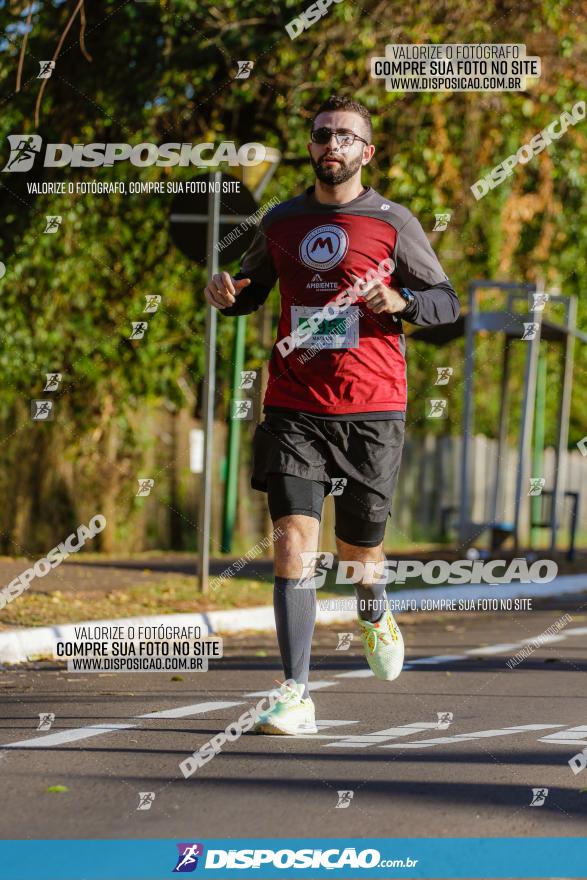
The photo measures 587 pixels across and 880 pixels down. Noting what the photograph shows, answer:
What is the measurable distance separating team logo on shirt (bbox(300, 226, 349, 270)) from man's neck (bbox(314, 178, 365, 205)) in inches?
4.5

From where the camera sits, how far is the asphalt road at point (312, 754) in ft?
15.2

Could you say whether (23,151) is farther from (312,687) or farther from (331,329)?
(331,329)

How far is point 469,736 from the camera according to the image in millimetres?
6316

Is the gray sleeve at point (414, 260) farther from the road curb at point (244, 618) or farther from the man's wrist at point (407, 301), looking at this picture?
the road curb at point (244, 618)

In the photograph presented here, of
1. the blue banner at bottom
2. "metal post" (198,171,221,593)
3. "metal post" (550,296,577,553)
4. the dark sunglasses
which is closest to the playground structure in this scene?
"metal post" (550,296,577,553)

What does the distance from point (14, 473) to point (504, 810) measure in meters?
12.4

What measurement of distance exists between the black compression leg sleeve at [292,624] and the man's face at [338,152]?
1499 millimetres

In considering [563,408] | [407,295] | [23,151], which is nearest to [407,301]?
[407,295]

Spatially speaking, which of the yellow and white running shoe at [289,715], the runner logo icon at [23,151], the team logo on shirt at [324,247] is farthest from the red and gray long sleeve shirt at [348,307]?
the runner logo icon at [23,151]

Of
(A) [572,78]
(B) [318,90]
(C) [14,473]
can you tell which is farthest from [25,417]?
(A) [572,78]

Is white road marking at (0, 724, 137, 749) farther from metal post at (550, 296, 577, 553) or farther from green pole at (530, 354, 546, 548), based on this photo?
green pole at (530, 354, 546, 548)

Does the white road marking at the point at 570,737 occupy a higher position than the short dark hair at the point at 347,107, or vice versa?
the short dark hair at the point at 347,107

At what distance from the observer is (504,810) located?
4.80 meters

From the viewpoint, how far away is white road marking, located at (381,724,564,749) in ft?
19.8
